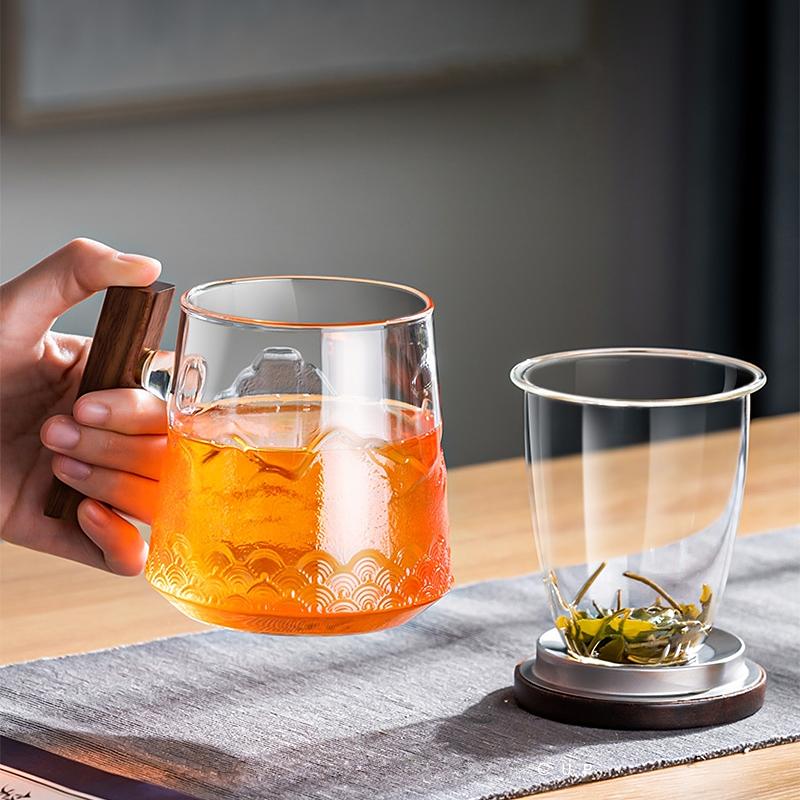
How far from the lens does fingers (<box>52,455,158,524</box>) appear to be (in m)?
0.85

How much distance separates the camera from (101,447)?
84 centimetres

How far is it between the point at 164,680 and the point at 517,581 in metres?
0.33

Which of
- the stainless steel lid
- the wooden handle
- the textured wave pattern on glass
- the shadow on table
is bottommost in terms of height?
the shadow on table

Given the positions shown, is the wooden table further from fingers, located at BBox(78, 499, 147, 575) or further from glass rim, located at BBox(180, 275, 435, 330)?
glass rim, located at BBox(180, 275, 435, 330)

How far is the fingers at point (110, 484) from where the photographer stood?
848 millimetres

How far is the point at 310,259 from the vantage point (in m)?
2.60

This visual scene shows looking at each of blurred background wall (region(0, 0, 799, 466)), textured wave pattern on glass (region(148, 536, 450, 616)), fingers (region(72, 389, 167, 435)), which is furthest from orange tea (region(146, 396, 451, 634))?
blurred background wall (region(0, 0, 799, 466))

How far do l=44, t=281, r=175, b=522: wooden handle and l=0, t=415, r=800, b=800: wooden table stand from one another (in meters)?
0.23

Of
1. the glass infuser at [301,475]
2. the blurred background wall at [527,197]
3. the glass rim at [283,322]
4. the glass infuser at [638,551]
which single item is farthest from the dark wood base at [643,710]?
the blurred background wall at [527,197]

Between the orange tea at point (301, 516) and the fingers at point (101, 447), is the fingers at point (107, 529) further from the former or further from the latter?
the orange tea at point (301, 516)

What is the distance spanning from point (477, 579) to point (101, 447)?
36 cm

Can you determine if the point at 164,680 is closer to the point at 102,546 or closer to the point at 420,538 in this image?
the point at 102,546

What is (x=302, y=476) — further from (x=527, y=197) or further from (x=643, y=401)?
(x=527, y=197)

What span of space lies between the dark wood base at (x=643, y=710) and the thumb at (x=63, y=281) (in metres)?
0.34
